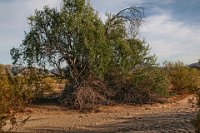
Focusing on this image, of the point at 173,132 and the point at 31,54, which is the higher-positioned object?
the point at 31,54

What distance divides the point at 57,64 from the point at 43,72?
95 centimetres

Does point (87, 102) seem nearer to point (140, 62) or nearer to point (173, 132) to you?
point (140, 62)

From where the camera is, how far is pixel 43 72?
24.5 m

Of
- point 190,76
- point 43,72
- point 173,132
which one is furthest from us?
point 190,76

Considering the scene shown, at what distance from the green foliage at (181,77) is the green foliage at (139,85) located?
514 centimetres

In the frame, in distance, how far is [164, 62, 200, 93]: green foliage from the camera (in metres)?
30.6

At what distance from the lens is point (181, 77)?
1220 inches

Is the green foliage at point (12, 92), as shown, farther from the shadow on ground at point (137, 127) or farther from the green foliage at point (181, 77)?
the green foliage at point (181, 77)

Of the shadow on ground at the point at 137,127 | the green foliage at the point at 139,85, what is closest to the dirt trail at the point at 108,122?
the shadow on ground at the point at 137,127

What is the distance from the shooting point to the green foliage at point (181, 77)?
30647mm

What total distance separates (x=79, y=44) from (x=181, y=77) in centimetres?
1079

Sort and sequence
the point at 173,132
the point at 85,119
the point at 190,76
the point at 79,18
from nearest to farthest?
the point at 173,132
the point at 85,119
the point at 79,18
the point at 190,76

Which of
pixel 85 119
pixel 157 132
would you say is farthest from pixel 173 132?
pixel 85 119

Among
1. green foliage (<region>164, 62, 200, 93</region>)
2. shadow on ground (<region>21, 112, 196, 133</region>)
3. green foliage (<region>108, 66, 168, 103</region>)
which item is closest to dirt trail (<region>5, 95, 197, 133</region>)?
shadow on ground (<region>21, 112, 196, 133</region>)
